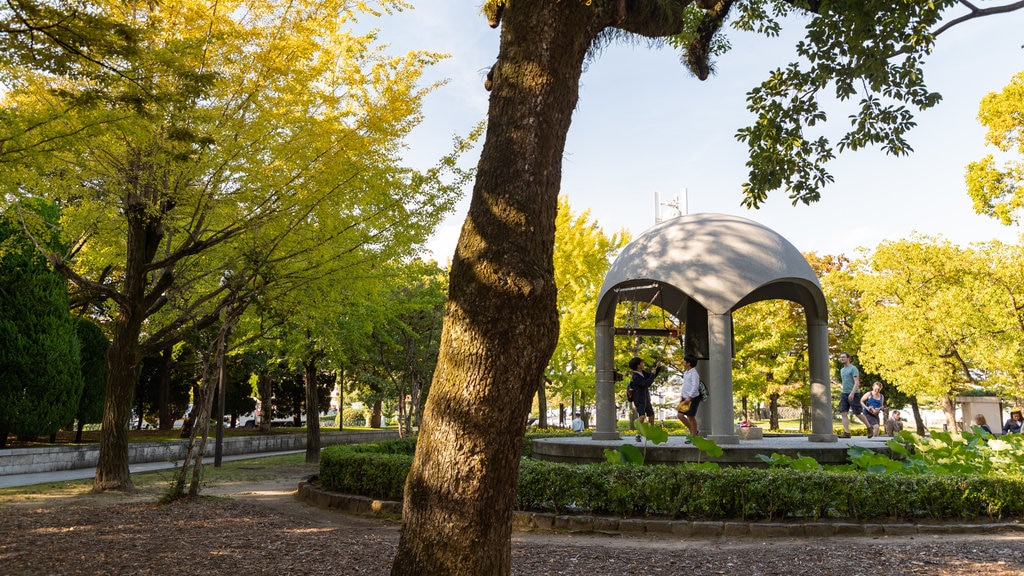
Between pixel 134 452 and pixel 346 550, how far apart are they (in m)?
14.0

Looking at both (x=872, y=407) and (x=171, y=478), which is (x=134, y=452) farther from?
(x=872, y=407)

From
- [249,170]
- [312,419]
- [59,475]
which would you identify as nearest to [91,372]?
[59,475]

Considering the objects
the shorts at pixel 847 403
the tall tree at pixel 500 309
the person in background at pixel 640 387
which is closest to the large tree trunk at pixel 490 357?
the tall tree at pixel 500 309

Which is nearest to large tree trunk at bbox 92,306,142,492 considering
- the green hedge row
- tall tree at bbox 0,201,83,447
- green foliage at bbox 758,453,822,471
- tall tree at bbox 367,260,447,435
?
tall tree at bbox 0,201,83,447

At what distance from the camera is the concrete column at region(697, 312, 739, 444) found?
425 inches

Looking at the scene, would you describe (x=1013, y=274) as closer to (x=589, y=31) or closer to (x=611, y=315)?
(x=611, y=315)

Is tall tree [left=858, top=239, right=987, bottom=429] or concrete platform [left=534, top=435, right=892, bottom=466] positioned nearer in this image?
concrete platform [left=534, top=435, right=892, bottom=466]

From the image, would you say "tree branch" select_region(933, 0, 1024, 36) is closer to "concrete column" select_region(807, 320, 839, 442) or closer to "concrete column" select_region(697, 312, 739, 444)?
"concrete column" select_region(697, 312, 739, 444)

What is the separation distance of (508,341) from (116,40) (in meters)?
5.05

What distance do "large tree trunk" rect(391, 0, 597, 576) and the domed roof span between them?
25.4 feet

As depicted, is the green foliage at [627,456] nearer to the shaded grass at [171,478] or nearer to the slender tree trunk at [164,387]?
the shaded grass at [171,478]

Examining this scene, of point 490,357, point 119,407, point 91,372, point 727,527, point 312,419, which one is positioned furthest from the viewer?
point 91,372

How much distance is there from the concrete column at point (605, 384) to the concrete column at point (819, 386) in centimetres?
359

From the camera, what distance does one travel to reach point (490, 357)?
387 cm
